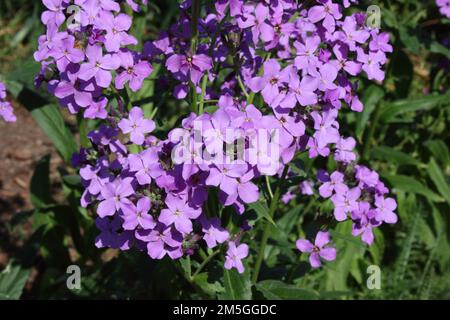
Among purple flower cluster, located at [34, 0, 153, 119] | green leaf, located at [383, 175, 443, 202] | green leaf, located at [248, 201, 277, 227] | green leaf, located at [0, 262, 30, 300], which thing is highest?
purple flower cluster, located at [34, 0, 153, 119]

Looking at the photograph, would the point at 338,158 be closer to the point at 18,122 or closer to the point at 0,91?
the point at 0,91

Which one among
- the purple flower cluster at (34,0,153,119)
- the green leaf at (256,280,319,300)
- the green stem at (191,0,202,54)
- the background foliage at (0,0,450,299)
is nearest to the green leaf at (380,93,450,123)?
the background foliage at (0,0,450,299)

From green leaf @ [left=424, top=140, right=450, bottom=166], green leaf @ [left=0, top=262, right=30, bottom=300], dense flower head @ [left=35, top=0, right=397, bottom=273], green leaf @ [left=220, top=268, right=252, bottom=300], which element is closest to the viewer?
dense flower head @ [left=35, top=0, right=397, bottom=273]

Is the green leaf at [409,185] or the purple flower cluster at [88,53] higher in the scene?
the purple flower cluster at [88,53]

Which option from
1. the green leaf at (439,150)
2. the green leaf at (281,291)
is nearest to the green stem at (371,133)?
the green leaf at (439,150)

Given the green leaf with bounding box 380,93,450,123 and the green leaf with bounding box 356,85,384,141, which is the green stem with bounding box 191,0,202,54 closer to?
the green leaf with bounding box 356,85,384,141

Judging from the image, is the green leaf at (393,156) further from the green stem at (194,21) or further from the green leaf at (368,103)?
the green stem at (194,21)
